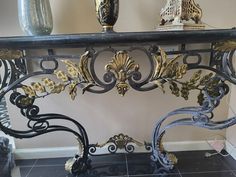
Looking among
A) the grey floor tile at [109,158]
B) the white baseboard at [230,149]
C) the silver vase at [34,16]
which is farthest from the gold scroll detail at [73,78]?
the white baseboard at [230,149]

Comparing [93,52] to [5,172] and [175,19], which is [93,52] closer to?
[175,19]

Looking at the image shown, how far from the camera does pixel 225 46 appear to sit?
891 mm

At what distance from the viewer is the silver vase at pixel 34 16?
1022 mm

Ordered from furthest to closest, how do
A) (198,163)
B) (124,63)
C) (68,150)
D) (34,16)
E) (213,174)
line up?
1. (68,150)
2. (198,163)
3. (213,174)
4. (34,16)
5. (124,63)

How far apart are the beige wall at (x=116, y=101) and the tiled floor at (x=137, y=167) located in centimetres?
11

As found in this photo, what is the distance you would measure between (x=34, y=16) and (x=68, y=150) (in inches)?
32.3

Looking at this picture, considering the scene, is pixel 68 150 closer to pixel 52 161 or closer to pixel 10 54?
pixel 52 161

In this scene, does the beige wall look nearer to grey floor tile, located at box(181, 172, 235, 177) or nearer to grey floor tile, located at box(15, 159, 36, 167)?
grey floor tile, located at box(15, 159, 36, 167)

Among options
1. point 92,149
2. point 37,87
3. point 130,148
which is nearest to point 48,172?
point 92,149

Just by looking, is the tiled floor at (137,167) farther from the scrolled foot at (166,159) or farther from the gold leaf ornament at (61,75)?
the gold leaf ornament at (61,75)

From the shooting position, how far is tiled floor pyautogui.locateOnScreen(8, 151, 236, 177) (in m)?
1.22

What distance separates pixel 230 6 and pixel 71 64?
3.09ft

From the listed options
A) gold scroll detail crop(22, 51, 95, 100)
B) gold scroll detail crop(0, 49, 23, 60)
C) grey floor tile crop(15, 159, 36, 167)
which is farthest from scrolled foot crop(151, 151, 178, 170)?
gold scroll detail crop(0, 49, 23, 60)

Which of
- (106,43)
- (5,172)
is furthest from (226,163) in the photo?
(5,172)
